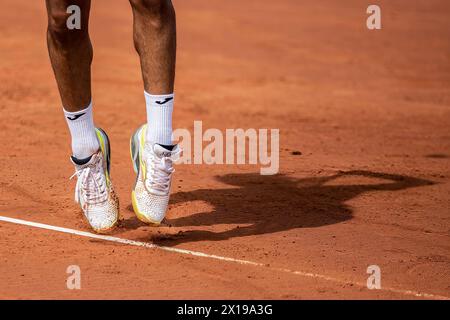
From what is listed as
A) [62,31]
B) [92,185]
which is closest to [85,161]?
[92,185]

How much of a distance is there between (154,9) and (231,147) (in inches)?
113

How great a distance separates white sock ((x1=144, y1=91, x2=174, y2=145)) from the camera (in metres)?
5.24

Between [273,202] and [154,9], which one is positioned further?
[273,202]

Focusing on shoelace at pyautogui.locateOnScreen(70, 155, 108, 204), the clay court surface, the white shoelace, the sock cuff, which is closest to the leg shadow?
the clay court surface

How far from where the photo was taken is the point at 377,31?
46.3ft

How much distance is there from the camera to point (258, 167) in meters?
7.23

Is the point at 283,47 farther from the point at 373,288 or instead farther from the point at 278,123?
the point at 373,288

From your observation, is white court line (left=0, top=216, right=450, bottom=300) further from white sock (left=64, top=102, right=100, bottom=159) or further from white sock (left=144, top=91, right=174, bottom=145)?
white sock (left=144, top=91, right=174, bottom=145)

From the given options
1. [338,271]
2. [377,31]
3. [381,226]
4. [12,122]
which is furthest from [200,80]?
[338,271]

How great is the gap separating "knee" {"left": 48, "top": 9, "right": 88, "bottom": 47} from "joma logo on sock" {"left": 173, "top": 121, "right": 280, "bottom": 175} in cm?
220

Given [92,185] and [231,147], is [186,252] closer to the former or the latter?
[92,185]

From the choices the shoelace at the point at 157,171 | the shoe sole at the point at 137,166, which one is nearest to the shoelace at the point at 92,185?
the shoe sole at the point at 137,166

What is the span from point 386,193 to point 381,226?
866mm

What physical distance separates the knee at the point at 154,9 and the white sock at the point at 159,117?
0.42 m
